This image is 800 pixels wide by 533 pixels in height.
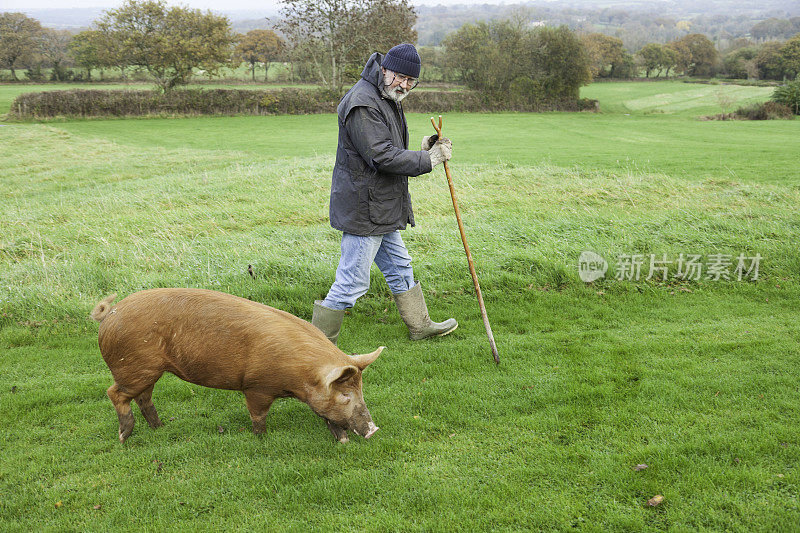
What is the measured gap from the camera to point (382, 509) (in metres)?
4.11

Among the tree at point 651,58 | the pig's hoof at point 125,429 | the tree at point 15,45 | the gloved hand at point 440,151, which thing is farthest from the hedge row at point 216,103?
the pig's hoof at point 125,429

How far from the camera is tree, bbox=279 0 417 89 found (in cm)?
4778

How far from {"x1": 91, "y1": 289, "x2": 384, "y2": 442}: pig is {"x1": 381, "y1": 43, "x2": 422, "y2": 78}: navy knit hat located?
284 cm

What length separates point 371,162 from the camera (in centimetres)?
573

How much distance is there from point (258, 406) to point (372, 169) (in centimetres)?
272

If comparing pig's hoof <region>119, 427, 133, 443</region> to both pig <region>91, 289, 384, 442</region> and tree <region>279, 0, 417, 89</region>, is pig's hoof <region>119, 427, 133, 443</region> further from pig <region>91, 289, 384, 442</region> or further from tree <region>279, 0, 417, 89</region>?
tree <region>279, 0, 417, 89</region>

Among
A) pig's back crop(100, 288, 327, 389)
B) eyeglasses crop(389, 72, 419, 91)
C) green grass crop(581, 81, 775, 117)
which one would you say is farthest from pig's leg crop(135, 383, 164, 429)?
green grass crop(581, 81, 775, 117)

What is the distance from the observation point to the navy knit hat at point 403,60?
560cm

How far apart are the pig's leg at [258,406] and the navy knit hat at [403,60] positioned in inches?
137

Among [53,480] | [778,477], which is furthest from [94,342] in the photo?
[778,477]

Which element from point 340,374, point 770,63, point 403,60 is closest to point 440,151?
point 403,60

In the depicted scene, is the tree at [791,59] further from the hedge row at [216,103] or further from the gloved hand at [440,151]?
the gloved hand at [440,151]

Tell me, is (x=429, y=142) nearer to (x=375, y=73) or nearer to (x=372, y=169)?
(x=372, y=169)

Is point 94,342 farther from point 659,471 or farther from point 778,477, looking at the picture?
point 778,477
